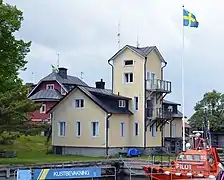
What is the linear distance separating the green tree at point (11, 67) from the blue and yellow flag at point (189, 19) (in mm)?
12417

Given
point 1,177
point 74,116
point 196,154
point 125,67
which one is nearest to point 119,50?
point 125,67

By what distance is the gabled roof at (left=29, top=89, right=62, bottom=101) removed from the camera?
63.9 metres

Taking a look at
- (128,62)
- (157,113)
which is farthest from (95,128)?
(128,62)

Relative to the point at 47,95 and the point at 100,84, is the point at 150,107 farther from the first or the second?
the point at 47,95

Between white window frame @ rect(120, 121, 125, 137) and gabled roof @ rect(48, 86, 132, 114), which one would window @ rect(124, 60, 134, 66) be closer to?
gabled roof @ rect(48, 86, 132, 114)

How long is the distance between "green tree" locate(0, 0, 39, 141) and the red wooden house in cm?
2545

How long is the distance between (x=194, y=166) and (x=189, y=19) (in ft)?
45.3

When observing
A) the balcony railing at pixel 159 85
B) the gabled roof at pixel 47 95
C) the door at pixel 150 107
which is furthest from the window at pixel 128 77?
the gabled roof at pixel 47 95

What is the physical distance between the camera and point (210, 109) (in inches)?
2635

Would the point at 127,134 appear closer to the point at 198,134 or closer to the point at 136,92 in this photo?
the point at 136,92

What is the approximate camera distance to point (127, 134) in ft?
168

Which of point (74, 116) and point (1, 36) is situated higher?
point (1, 36)

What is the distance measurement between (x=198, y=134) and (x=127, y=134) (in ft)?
63.6

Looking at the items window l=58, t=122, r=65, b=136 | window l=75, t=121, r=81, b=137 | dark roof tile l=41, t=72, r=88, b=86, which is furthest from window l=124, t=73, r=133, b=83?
dark roof tile l=41, t=72, r=88, b=86
